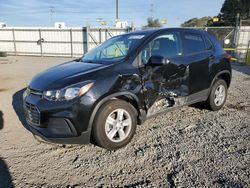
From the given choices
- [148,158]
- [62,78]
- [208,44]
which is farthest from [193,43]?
[62,78]

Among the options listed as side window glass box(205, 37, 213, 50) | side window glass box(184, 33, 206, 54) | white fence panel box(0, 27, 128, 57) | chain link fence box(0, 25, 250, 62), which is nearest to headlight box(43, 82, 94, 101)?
side window glass box(184, 33, 206, 54)

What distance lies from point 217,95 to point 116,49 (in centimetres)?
250

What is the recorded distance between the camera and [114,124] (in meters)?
3.23

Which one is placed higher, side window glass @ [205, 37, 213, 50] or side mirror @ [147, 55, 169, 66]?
side window glass @ [205, 37, 213, 50]

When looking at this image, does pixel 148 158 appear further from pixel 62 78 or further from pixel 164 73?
pixel 62 78

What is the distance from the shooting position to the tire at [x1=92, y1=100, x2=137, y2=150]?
3062mm

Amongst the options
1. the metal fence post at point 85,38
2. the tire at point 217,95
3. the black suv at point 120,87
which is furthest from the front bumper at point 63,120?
the metal fence post at point 85,38

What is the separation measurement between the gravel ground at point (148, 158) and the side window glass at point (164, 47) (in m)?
1.35

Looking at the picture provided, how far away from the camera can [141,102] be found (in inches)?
135

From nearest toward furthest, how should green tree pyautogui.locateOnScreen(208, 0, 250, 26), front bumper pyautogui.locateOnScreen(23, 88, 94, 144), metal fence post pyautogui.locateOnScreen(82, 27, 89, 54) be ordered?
1. front bumper pyautogui.locateOnScreen(23, 88, 94, 144)
2. metal fence post pyautogui.locateOnScreen(82, 27, 89, 54)
3. green tree pyautogui.locateOnScreen(208, 0, 250, 26)

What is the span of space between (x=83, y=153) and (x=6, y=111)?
9.60 feet

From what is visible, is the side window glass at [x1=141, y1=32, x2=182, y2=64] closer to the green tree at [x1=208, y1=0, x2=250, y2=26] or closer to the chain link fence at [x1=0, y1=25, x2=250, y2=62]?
the chain link fence at [x1=0, y1=25, x2=250, y2=62]

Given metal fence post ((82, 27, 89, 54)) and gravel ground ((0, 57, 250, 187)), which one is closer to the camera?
gravel ground ((0, 57, 250, 187))

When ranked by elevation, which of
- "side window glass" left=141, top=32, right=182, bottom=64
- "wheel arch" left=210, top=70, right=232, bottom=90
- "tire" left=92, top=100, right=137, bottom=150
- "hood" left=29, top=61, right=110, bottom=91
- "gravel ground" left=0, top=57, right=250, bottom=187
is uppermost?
"side window glass" left=141, top=32, right=182, bottom=64
